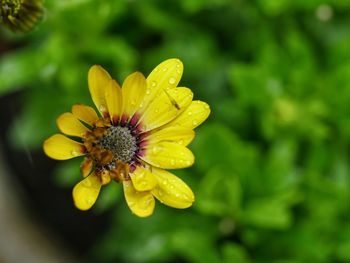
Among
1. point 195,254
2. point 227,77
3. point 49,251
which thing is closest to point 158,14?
point 227,77

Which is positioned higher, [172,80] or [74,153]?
[172,80]

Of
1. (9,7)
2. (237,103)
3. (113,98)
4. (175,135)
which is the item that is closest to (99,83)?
(113,98)

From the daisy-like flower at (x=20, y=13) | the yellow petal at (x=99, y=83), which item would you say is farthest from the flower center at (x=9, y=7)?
the yellow petal at (x=99, y=83)

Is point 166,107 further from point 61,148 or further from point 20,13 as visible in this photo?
point 20,13

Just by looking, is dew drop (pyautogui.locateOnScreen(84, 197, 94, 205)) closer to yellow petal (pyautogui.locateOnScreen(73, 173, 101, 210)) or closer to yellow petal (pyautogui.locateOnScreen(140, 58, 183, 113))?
yellow petal (pyautogui.locateOnScreen(73, 173, 101, 210))

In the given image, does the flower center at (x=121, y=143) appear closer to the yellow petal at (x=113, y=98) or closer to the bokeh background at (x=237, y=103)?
the yellow petal at (x=113, y=98)

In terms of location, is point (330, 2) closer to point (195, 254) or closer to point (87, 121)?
point (195, 254)
